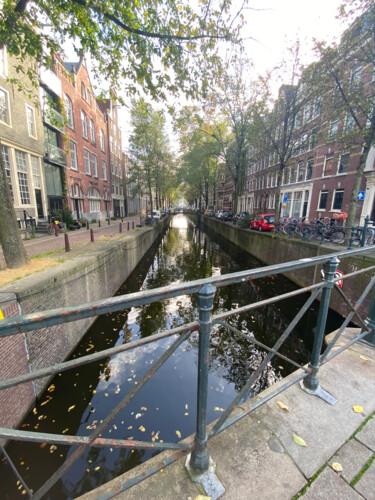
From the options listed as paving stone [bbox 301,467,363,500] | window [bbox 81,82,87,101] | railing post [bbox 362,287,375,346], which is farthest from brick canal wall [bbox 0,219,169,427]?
window [bbox 81,82,87,101]

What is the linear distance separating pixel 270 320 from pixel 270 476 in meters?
6.43

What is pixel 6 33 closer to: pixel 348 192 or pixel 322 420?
pixel 322 420

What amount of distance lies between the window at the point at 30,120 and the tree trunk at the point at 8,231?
11749mm

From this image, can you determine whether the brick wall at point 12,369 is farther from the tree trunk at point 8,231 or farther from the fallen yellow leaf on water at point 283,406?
the fallen yellow leaf on water at point 283,406

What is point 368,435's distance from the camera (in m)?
1.78

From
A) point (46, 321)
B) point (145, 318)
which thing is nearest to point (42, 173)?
point (145, 318)

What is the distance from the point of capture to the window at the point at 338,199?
18672mm

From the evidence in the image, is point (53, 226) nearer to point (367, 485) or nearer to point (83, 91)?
point (83, 91)

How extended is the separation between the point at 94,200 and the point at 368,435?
26963mm

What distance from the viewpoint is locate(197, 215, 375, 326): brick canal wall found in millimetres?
7008

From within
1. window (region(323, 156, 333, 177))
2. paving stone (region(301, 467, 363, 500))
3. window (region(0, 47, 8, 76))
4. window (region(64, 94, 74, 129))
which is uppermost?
window (region(64, 94, 74, 129))

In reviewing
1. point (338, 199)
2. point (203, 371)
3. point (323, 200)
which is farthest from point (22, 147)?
point (323, 200)

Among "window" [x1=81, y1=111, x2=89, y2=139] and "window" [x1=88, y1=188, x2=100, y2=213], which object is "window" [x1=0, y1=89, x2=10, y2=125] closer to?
"window" [x1=81, y1=111, x2=89, y2=139]

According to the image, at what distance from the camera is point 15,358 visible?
3.53 meters
